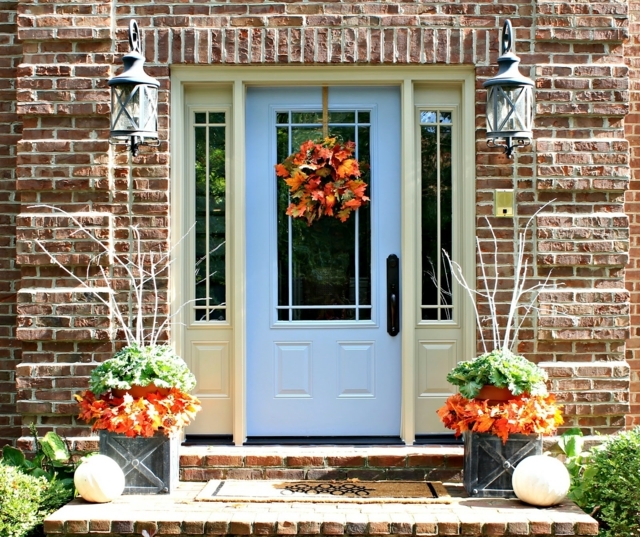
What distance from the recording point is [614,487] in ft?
14.3

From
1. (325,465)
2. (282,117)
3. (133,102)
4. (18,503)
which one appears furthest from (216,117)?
(18,503)

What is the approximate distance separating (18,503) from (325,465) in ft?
5.72

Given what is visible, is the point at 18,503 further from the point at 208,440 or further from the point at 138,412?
the point at 208,440

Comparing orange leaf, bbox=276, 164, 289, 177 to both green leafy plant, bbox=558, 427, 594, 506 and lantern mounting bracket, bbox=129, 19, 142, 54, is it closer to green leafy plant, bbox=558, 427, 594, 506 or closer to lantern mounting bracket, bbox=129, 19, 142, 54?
lantern mounting bracket, bbox=129, 19, 142, 54

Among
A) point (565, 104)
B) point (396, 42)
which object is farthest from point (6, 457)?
point (565, 104)

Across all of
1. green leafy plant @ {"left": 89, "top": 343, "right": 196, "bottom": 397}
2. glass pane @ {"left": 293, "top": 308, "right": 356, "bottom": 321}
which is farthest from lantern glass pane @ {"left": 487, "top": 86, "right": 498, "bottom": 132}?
green leafy plant @ {"left": 89, "top": 343, "right": 196, "bottom": 397}

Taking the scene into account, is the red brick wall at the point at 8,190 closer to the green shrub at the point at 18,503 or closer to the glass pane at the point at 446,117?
the green shrub at the point at 18,503

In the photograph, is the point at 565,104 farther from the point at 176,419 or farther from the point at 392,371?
the point at 176,419

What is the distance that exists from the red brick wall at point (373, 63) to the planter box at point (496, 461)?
62 centimetres

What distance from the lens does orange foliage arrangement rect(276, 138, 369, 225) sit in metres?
5.28

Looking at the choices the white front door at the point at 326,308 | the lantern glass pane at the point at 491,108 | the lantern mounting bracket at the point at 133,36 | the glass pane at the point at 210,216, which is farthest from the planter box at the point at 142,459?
the lantern glass pane at the point at 491,108

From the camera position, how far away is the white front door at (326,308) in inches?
210

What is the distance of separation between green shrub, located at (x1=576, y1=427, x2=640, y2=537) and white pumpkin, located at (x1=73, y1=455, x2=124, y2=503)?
2552mm

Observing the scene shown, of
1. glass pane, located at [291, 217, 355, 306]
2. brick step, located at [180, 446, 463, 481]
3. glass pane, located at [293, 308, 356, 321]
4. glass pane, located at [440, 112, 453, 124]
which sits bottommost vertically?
brick step, located at [180, 446, 463, 481]
